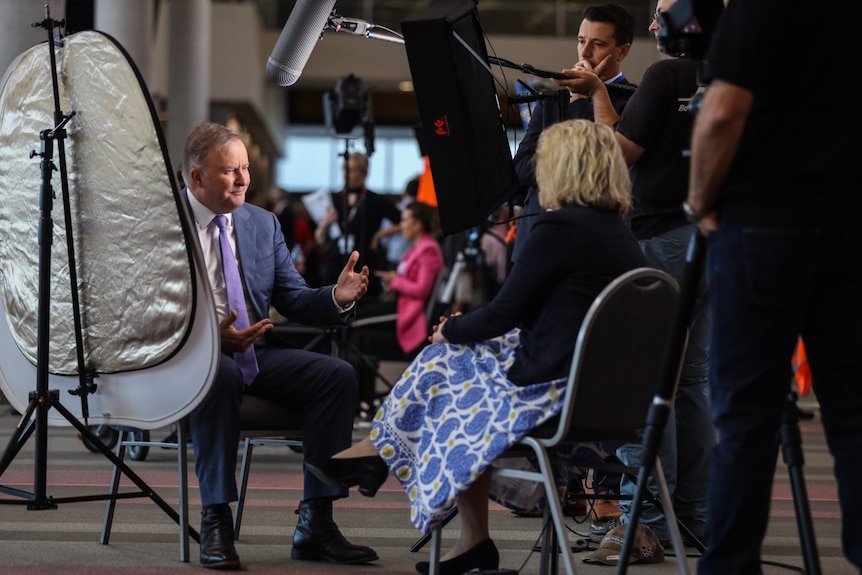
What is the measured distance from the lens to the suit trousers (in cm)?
313

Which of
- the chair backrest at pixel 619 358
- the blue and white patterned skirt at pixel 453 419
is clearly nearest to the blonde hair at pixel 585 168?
the chair backrest at pixel 619 358

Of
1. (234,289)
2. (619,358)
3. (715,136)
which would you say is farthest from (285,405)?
(715,136)

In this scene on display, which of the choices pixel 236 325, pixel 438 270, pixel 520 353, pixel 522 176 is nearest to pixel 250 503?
pixel 236 325

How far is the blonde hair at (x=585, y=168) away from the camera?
2787 millimetres

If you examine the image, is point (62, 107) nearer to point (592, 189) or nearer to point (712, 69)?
point (592, 189)

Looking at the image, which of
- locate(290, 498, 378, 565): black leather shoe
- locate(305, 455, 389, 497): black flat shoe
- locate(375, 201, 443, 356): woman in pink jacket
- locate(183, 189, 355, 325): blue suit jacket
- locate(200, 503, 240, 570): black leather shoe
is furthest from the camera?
locate(375, 201, 443, 356): woman in pink jacket

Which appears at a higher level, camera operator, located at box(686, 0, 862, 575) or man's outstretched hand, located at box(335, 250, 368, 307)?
camera operator, located at box(686, 0, 862, 575)

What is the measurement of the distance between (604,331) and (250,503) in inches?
83.0

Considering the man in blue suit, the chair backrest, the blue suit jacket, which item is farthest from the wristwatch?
the blue suit jacket

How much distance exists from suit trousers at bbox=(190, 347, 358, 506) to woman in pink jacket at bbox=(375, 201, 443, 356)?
4041 mm

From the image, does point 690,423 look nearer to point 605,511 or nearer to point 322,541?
point 605,511

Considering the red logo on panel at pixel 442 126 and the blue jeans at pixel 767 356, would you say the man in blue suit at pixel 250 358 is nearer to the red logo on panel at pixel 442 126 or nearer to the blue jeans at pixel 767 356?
the red logo on panel at pixel 442 126

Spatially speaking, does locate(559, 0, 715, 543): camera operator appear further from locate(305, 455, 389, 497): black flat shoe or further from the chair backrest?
locate(305, 455, 389, 497): black flat shoe

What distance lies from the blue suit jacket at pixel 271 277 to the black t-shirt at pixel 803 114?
164cm
